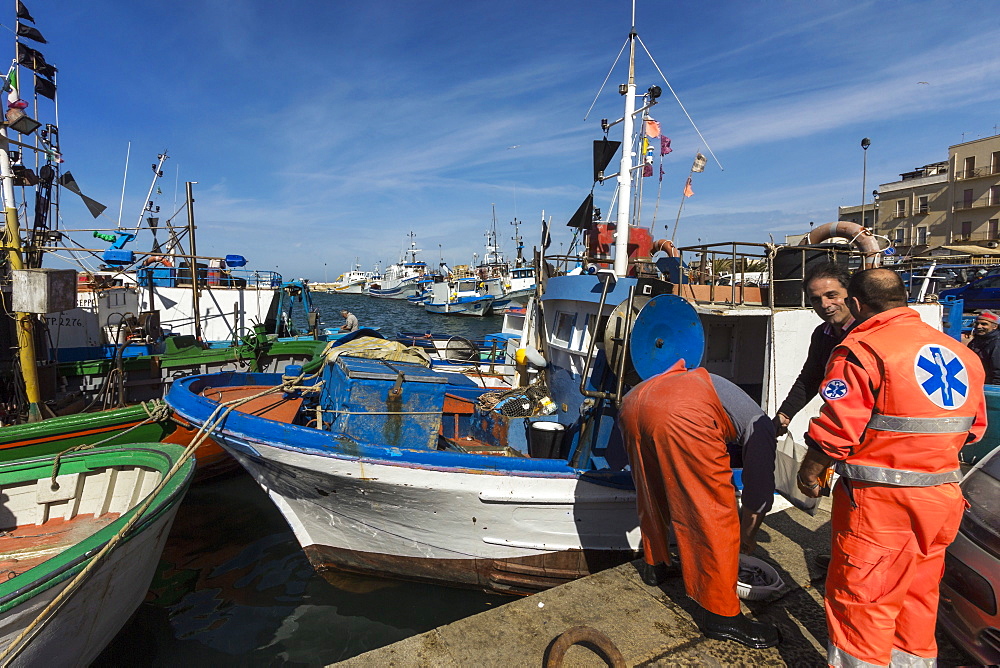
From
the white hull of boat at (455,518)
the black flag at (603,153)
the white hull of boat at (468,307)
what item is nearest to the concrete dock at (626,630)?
the white hull of boat at (455,518)

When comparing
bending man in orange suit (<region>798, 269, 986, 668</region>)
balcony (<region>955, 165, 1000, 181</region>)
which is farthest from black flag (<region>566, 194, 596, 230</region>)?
balcony (<region>955, 165, 1000, 181</region>)

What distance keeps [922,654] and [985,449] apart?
3.90 meters

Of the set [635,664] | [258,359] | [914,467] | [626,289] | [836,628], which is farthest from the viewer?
[258,359]

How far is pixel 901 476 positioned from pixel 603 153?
6223 millimetres

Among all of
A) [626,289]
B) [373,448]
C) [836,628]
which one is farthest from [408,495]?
[836,628]

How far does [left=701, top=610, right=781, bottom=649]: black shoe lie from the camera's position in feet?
8.68

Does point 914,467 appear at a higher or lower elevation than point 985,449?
higher

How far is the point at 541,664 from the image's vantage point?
2.63m

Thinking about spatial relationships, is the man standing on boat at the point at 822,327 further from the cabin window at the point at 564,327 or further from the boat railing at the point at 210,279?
the boat railing at the point at 210,279

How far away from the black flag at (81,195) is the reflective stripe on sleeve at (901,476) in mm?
11642

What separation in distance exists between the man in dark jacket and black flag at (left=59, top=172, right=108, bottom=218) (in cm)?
1498

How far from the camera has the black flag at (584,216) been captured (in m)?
7.96

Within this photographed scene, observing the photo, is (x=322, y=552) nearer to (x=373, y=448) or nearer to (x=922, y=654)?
(x=373, y=448)

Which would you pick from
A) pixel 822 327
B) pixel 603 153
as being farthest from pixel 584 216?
pixel 822 327
